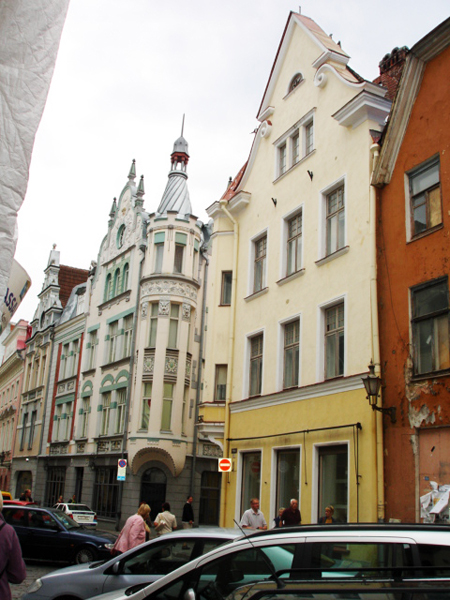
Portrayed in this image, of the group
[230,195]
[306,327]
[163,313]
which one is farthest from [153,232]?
[306,327]

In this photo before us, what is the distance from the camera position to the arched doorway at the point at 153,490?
32750mm

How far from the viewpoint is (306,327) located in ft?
59.0

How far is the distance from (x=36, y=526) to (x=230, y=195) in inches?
502

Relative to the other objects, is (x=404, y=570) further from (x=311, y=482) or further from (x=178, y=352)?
(x=178, y=352)

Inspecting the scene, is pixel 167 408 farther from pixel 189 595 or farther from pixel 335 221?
pixel 189 595

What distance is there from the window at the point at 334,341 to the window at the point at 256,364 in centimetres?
361

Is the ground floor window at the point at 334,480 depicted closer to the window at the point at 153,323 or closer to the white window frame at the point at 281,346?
the white window frame at the point at 281,346

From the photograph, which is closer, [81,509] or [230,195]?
[230,195]

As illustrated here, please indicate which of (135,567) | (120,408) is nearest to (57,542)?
(135,567)

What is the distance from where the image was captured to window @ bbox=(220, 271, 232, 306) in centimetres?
2331

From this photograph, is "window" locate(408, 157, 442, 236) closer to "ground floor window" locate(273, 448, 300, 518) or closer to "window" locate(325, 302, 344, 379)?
"window" locate(325, 302, 344, 379)

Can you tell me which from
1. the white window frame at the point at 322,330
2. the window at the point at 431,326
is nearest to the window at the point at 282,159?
the white window frame at the point at 322,330

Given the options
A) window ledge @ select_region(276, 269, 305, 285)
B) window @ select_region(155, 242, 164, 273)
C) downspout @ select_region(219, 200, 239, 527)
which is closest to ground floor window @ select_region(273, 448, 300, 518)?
downspout @ select_region(219, 200, 239, 527)

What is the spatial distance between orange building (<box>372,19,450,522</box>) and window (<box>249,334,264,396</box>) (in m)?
6.07
